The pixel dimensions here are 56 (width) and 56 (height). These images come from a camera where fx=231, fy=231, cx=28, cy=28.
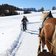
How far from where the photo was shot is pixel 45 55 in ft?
18.0

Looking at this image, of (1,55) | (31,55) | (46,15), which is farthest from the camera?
(31,55)

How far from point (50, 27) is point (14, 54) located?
4.98m

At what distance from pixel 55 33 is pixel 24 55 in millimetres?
5131

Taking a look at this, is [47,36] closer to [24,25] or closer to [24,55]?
[24,55]

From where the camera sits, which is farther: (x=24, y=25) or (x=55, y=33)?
(x=24, y=25)

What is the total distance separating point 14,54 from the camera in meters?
10.2

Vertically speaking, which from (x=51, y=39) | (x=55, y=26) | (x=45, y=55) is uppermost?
(x=55, y=26)

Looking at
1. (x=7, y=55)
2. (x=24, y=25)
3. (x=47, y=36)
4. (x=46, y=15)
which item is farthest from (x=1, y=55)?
(x=24, y=25)

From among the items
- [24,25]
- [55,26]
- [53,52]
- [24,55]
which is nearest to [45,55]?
[53,52]

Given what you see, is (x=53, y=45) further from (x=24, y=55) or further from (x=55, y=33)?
(x=24, y=55)

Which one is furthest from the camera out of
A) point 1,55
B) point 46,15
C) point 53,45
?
point 1,55

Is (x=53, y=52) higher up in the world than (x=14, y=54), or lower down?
higher up

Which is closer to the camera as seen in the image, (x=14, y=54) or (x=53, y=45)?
(x=53, y=45)

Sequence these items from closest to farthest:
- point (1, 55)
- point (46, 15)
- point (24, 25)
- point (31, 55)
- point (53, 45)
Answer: point (53, 45) → point (46, 15) → point (1, 55) → point (31, 55) → point (24, 25)
